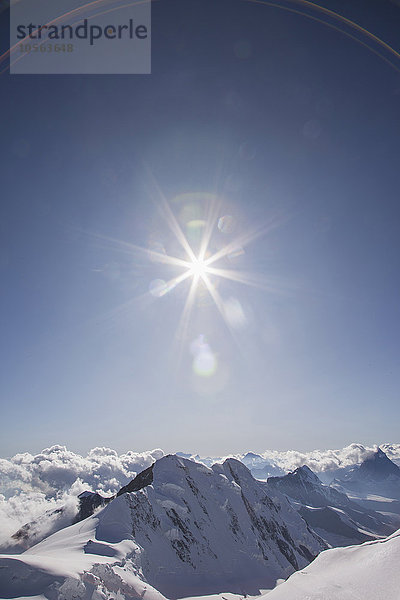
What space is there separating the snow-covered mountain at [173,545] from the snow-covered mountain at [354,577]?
1925 cm

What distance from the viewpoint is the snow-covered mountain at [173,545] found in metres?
25.5

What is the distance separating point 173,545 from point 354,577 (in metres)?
58.6

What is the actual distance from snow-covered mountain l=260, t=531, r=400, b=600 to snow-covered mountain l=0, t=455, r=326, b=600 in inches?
758

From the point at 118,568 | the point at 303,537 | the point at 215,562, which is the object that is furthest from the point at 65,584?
the point at 303,537

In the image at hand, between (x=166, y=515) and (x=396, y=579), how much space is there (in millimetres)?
64517

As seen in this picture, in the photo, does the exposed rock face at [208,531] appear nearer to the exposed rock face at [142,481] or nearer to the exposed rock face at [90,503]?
the exposed rock face at [142,481]

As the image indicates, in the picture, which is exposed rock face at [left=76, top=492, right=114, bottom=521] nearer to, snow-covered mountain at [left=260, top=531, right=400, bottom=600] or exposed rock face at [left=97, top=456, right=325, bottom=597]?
exposed rock face at [left=97, top=456, right=325, bottom=597]

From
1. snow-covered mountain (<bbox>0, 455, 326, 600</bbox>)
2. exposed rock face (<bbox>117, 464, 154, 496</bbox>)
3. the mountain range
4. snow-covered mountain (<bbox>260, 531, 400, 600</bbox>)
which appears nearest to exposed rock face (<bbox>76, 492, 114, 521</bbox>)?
the mountain range

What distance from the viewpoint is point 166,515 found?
204ft

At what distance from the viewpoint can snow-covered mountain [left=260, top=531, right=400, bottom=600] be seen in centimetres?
1066

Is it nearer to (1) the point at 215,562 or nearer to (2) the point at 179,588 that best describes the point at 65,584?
(2) the point at 179,588

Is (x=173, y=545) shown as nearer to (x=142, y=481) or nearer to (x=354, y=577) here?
(x=142, y=481)

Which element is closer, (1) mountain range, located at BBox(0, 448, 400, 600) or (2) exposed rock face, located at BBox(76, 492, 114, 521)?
(1) mountain range, located at BBox(0, 448, 400, 600)

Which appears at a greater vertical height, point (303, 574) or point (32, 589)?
point (32, 589)
